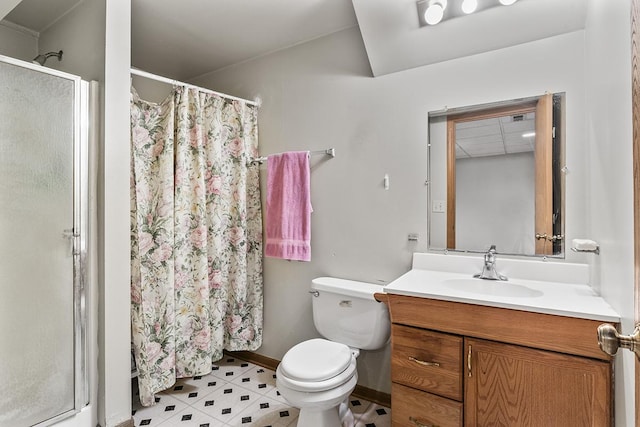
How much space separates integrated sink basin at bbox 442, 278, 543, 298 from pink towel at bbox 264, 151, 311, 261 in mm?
908

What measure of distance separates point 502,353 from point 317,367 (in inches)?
31.5

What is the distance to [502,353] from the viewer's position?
1.22 m

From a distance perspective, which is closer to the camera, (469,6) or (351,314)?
(469,6)

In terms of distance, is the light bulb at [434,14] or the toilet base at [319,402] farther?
the light bulb at [434,14]

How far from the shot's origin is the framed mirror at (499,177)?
154 cm

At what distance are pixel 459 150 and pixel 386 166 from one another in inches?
15.9

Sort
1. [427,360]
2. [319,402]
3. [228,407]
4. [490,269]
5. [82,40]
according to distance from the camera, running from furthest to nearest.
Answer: [228,407]
[82,40]
[490,269]
[319,402]
[427,360]

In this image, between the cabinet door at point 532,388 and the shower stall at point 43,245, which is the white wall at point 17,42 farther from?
the cabinet door at point 532,388

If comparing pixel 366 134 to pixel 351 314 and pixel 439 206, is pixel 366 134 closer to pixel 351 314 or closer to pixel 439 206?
pixel 439 206

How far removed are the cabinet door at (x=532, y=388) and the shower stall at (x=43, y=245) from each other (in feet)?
5.96

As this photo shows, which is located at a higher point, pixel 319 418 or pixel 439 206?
pixel 439 206

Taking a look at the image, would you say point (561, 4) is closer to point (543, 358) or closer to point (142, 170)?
point (543, 358)

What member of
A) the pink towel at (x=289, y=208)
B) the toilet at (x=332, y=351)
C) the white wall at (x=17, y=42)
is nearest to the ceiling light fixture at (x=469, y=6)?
the pink towel at (x=289, y=208)

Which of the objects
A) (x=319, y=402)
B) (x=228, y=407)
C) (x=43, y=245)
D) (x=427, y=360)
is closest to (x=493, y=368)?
(x=427, y=360)
